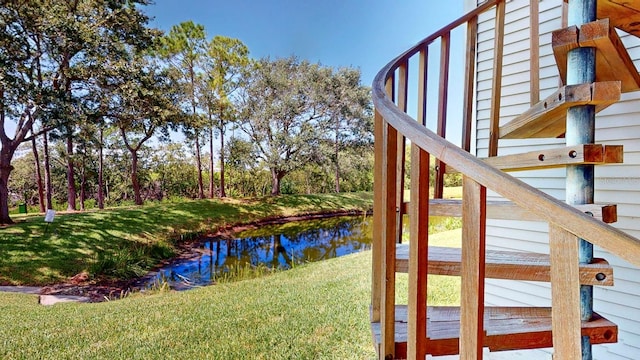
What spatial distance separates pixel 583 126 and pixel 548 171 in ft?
3.99

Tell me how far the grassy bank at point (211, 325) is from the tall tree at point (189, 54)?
736 centimetres

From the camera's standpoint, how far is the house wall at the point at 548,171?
185 cm

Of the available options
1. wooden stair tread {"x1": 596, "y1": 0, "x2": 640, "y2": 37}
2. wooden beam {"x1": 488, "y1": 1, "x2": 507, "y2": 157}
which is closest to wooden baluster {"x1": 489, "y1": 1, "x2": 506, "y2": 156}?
wooden beam {"x1": 488, "y1": 1, "x2": 507, "y2": 157}

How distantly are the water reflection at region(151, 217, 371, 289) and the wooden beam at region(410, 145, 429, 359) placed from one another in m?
5.11

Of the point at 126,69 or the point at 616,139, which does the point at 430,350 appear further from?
the point at 126,69

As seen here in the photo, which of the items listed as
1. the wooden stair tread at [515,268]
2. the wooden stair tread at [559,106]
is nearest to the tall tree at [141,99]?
the wooden stair tread at [559,106]

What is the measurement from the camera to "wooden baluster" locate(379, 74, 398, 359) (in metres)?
0.96

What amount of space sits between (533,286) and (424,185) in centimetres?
207

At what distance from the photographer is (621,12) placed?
127 cm

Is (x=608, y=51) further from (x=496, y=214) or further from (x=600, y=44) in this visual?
(x=496, y=214)

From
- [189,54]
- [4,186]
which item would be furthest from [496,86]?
[189,54]

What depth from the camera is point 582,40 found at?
1.14 meters

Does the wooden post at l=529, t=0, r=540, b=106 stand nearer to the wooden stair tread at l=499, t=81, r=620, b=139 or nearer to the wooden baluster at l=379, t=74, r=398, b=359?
the wooden stair tread at l=499, t=81, r=620, b=139

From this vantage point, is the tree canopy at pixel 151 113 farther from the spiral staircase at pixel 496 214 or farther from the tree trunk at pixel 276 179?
the spiral staircase at pixel 496 214
